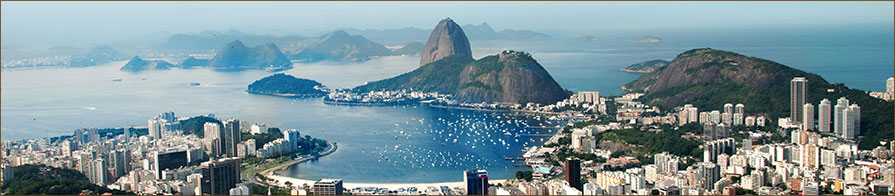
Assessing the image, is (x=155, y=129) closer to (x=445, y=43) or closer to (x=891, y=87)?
(x=891, y=87)

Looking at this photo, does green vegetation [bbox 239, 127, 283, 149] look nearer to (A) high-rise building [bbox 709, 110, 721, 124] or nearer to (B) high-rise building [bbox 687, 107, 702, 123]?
(B) high-rise building [bbox 687, 107, 702, 123]

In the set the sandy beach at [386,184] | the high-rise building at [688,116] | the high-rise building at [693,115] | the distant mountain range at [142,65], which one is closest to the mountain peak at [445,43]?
the distant mountain range at [142,65]

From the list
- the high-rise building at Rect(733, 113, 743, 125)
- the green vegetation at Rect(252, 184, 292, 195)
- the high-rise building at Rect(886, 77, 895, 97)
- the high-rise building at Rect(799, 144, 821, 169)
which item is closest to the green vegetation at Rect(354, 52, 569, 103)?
the high-rise building at Rect(733, 113, 743, 125)

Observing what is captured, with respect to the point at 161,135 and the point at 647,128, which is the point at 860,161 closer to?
the point at 647,128

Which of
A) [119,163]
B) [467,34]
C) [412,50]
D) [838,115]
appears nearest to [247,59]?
[412,50]

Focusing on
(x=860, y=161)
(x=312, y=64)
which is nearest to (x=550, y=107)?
(x=860, y=161)

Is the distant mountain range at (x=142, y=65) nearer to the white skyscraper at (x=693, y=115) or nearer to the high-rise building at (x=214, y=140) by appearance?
the high-rise building at (x=214, y=140)
